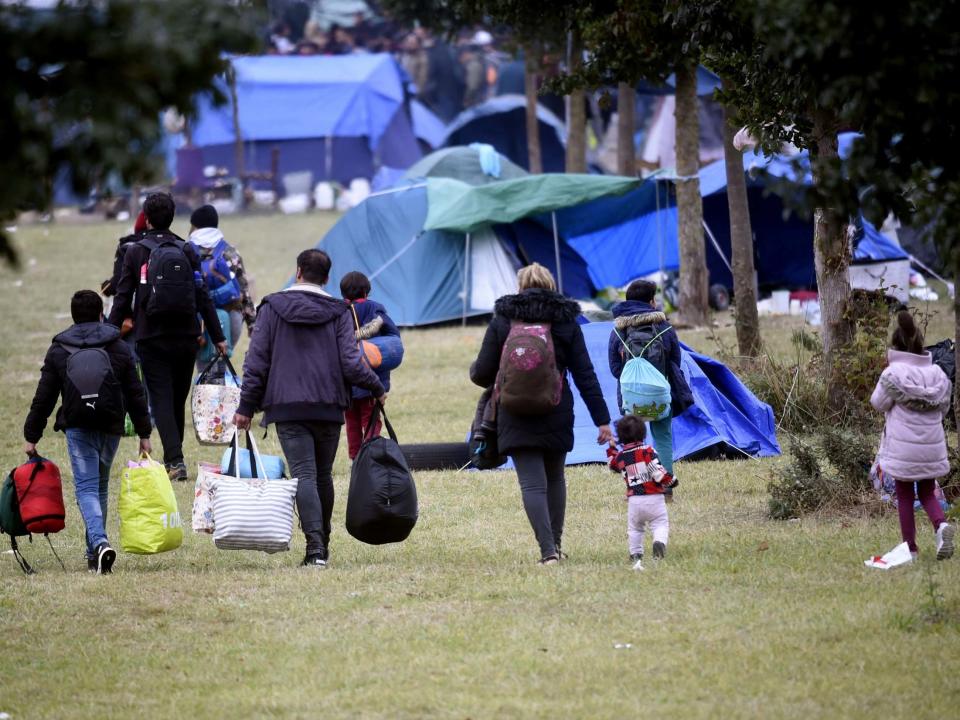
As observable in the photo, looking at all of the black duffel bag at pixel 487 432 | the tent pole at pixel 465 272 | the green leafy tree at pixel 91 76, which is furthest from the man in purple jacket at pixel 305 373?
the tent pole at pixel 465 272

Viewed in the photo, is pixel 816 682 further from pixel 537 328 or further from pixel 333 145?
pixel 333 145

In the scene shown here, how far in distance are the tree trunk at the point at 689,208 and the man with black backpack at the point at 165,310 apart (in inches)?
298

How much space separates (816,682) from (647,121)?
117 ft

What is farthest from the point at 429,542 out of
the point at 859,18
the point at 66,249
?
the point at 66,249

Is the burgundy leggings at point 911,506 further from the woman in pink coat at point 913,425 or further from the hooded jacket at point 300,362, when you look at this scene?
the hooded jacket at point 300,362

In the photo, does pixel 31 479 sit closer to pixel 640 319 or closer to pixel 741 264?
pixel 640 319

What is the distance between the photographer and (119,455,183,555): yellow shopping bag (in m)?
7.47

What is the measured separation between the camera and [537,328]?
7090mm

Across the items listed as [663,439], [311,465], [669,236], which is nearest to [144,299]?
[311,465]

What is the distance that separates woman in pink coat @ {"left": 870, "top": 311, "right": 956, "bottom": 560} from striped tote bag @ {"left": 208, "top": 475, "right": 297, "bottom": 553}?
301cm

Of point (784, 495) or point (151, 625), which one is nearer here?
point (151, 625)

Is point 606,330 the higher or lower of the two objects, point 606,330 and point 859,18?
the lower

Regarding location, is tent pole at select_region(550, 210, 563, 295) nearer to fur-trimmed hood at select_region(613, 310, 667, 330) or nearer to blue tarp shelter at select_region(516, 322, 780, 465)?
blue tarp shelter at select_region(516, 322, 780, 465)

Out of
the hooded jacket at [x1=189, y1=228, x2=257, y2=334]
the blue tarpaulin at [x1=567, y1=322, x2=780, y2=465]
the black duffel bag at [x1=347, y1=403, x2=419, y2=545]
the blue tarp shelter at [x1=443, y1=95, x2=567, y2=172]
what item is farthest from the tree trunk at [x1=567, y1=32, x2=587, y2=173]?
the black duffel bag at [x1=347, y1=403, x2=419, y2=545]
